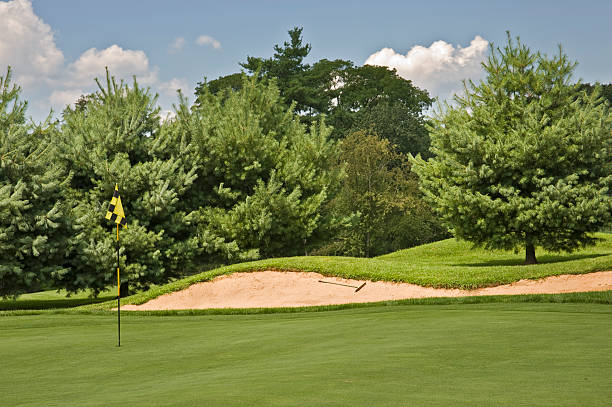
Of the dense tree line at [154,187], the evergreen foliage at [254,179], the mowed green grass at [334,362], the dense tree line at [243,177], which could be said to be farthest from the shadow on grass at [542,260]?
the mowed green grass at [334,362]

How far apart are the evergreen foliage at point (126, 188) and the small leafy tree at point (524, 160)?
35.0ft

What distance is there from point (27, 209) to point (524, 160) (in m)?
18.1

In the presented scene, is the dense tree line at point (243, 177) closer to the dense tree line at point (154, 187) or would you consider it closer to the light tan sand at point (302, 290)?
the dense tree line at point (154, 187)

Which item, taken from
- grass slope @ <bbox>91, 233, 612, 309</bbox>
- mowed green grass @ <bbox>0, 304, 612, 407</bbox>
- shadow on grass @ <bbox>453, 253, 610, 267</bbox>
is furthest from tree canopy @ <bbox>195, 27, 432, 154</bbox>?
mowed green grass @ <bbox>0, 304, 612, 407</bbox>

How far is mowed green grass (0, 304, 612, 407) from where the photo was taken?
501 centimetres

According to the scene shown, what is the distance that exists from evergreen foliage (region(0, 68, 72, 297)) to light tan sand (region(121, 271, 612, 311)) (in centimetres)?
381

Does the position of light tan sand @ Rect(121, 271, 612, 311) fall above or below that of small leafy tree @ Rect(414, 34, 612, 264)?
below

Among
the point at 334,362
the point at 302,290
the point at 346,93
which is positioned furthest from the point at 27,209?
the point at 346,93

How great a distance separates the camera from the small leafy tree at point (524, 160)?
73.7 ft

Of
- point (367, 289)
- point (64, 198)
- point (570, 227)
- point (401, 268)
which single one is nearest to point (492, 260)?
point (570, 227)

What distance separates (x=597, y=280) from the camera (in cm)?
1775

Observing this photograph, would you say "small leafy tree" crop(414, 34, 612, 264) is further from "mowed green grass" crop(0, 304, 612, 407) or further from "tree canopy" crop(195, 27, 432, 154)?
"tree canopy" crop(195, 27, 432, 154)

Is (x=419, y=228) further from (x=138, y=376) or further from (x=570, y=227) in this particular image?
(x=138, y=376)

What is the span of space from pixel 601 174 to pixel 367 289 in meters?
11.2
